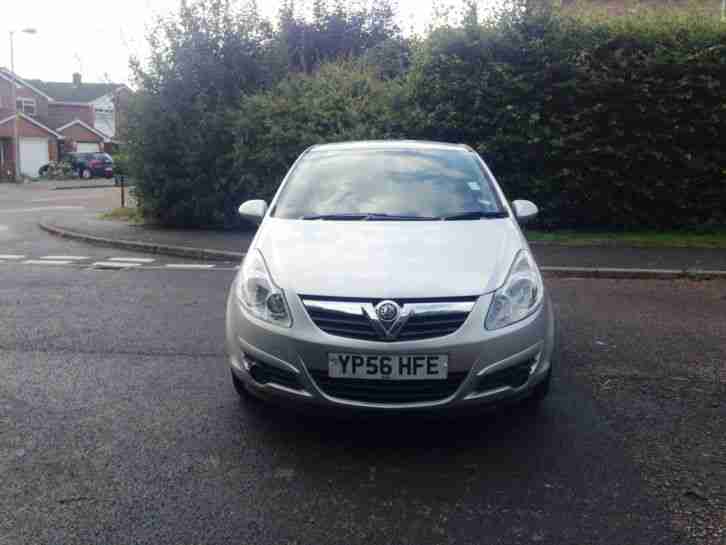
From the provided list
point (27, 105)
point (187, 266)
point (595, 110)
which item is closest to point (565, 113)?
point (595, 110)

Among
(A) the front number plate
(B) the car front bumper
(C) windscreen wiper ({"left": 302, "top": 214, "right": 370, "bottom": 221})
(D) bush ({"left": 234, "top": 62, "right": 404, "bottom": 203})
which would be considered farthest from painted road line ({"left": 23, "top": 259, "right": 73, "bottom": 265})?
(A) the front number plate

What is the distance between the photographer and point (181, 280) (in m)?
8.95

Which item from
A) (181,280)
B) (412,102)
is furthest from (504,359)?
(412,102)

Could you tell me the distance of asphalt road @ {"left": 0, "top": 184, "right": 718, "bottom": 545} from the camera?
288 cm

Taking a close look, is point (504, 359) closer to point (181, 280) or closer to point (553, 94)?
A: point (181, 280)

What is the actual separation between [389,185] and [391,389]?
2.01 metres

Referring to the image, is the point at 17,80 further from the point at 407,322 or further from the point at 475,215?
the point at 407,322

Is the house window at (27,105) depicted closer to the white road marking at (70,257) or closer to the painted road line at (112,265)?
the white road marking at (70,257)

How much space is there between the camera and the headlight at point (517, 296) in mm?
3514

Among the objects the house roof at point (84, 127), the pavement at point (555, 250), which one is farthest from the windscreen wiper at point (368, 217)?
the house roof at point (84, 127)

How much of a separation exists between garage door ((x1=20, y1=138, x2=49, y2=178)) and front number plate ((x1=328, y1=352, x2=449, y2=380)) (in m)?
53.8

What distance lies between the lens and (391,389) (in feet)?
11.1

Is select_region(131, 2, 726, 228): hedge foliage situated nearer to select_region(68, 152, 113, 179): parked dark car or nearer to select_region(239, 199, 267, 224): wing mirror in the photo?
select_region(239, 199, 267, 224): wing mirror

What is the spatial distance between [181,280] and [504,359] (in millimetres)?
6303
